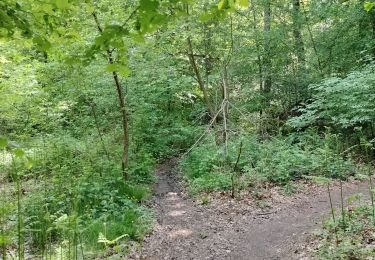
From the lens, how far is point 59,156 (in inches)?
357

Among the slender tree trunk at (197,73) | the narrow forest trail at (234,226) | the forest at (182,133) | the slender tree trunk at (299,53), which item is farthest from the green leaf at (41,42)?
the slender tree trunk at (299,53)

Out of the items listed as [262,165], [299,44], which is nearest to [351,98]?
[262,165]

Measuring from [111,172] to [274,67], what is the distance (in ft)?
25.5

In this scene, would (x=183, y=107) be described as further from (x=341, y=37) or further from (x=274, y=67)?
(x=341, y=37)

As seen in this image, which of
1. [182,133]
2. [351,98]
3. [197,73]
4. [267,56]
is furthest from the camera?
[182,133]

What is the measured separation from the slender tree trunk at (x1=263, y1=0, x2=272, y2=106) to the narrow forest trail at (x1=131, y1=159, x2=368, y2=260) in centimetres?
602

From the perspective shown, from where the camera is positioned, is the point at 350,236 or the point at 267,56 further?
the point at 267,56

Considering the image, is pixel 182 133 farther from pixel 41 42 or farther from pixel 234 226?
pixel 41 42

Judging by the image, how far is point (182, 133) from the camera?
1404 cm

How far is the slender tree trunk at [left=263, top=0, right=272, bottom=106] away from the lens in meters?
13.4

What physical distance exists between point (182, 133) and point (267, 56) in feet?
13.8

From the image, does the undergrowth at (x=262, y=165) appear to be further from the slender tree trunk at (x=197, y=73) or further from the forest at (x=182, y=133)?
Answer: the slender tree trunk at (x=197, y=73)

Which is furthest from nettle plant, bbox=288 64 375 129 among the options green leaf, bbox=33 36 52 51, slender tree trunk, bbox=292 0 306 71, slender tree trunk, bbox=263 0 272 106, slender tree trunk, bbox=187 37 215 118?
green leaf, bbox=33 36 52 51

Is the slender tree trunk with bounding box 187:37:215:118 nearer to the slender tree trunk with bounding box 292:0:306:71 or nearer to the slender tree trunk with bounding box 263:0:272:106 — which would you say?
the slender tree trunk with bounding box 263:0:272:106
